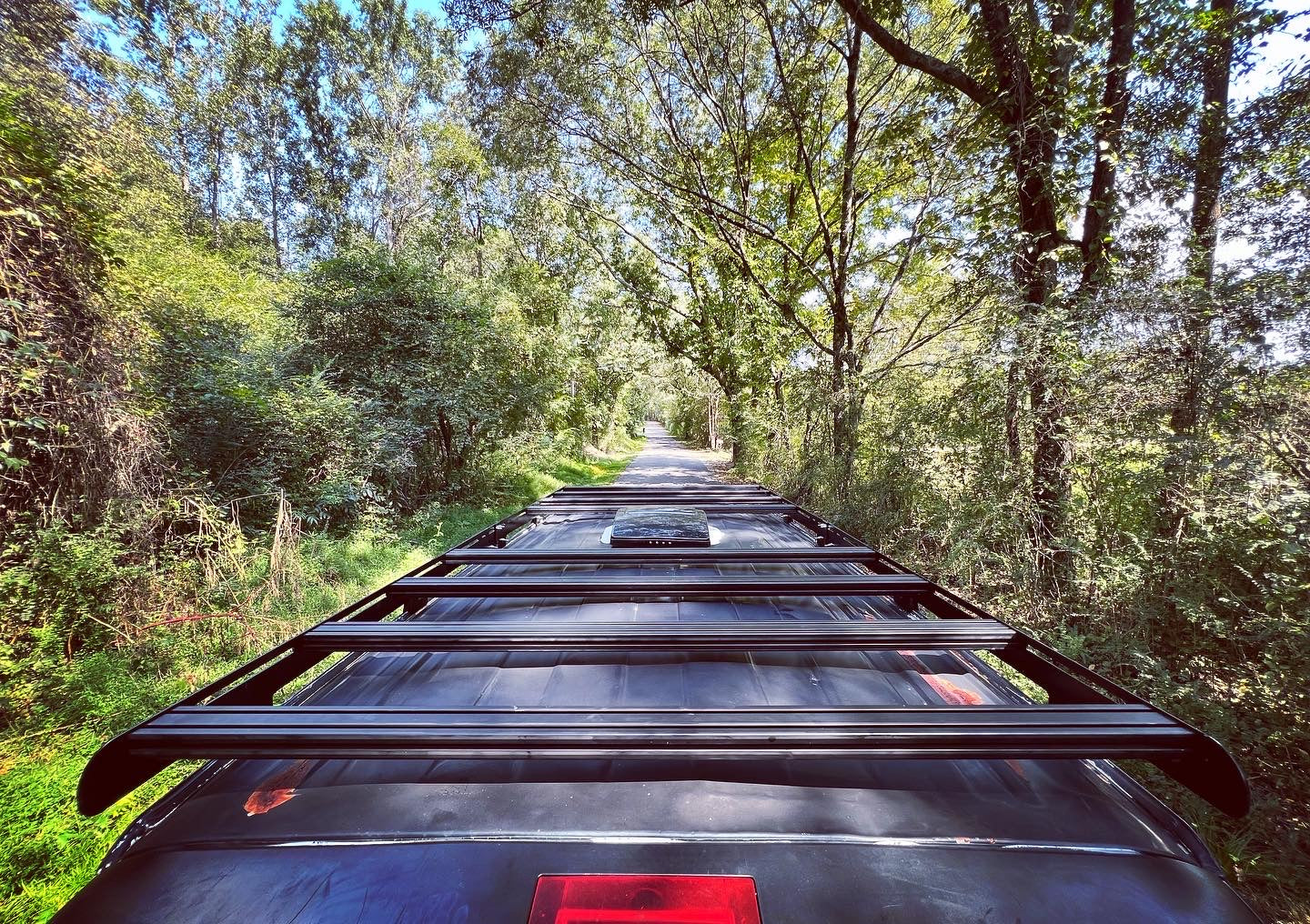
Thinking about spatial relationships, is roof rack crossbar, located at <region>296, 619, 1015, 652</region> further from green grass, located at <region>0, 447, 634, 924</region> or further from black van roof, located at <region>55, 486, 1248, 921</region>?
green grass, located at <region>0, 447, 634, 924</region>

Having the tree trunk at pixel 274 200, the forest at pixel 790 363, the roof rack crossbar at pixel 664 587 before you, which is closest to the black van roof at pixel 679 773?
the roof rack crossbar at pixel 664 587

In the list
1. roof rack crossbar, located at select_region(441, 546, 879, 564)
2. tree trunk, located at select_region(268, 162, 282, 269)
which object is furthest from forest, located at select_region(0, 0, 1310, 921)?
tree trunk, located at select_region(268, 162, 282, 269)

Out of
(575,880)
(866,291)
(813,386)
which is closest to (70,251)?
(575,880)

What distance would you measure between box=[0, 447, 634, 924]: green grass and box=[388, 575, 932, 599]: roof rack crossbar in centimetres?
221

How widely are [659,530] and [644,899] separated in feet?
7.09

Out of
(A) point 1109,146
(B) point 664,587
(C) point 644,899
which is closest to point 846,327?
(A) point 1109,146

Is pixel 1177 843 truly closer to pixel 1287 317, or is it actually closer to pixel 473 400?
pixel 1287 317

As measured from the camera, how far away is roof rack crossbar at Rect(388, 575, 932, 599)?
196 centimetres

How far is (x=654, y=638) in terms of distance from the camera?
61.7 inches

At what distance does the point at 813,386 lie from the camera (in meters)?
9.27

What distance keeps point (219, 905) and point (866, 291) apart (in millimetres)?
13083

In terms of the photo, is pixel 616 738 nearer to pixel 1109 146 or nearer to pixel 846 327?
pixel 1109 146

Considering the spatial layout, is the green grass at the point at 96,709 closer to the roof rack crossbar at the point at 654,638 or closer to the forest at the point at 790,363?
the forest at the point at 790,363

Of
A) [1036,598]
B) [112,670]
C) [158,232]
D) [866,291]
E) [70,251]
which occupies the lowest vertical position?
[112,670]
